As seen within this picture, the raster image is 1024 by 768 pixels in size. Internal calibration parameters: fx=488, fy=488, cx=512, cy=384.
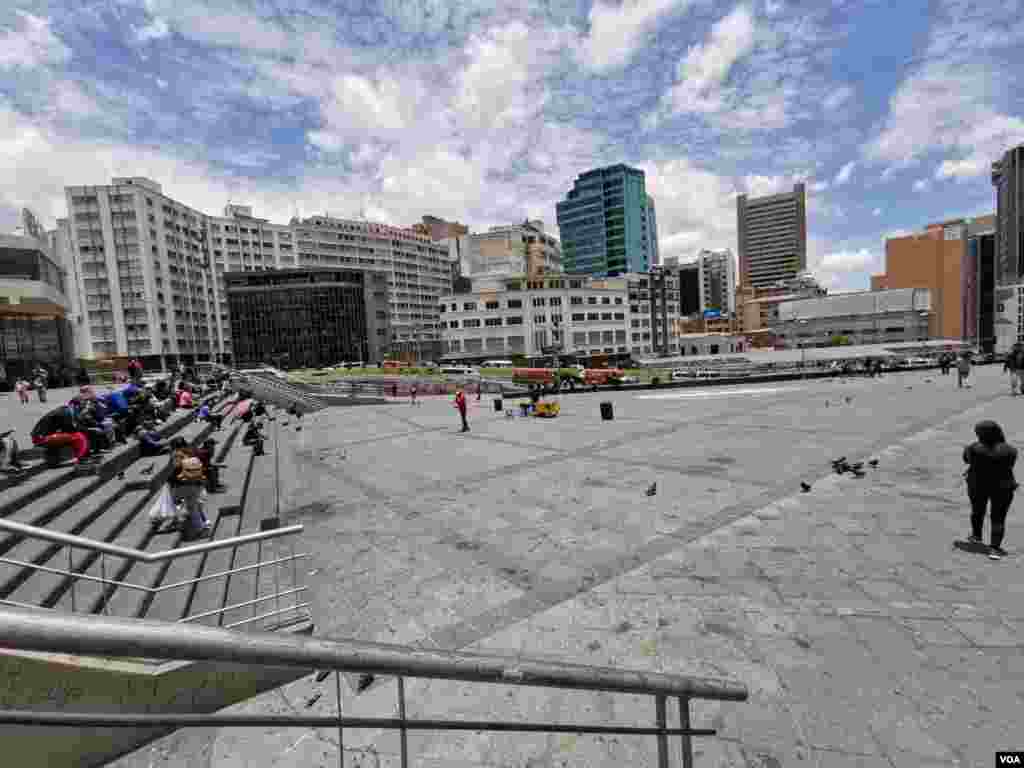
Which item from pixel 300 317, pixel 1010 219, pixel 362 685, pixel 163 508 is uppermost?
pixel 1010 219

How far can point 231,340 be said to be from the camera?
330 feet

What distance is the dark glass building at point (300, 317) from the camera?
98.6 metres

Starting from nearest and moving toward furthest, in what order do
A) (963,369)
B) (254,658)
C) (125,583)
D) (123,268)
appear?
1. (254,658)
2. (125,583)
3. (963,369)
4. (123,268)

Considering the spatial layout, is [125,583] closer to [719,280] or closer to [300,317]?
[300,317]

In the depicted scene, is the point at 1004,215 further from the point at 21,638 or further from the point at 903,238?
the point at 21,638

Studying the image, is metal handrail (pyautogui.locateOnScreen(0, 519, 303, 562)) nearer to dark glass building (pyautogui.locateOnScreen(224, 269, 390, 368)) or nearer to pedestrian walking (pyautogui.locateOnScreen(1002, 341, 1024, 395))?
pedestrian walking (pyautogui.locateOnScreen(1002, 341, 1024, 395))

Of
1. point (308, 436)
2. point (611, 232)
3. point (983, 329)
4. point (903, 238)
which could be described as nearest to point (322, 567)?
point (308, 436)

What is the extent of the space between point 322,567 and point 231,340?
109 metres

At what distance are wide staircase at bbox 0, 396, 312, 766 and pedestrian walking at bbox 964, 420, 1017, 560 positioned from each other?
7961 millimetres

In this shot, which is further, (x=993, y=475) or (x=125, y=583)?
(x=993, y=475)

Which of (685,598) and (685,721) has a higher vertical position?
(685,721)

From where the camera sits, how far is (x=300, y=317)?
100562 mm

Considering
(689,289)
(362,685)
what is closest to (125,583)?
(362,685)

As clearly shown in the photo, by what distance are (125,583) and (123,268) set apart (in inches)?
4029
